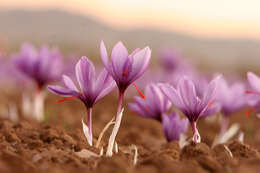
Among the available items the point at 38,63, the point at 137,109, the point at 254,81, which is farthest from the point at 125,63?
the point at 38,63

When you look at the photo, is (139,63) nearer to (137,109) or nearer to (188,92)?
(188,92)

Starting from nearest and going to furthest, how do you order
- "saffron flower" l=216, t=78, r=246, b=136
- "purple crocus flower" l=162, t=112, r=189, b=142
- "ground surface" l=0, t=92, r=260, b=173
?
"ground surface" l=0, t=92, r=260, b=173
"purple crocus flower" l=162, t=112, r=189, b=142
"saffron flower" l=216, t=78, r=246, b=136

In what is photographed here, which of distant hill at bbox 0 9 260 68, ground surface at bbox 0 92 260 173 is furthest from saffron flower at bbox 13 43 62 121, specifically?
distant hill at bbox 0 9 260 68

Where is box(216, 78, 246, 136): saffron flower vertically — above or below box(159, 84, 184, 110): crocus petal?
below

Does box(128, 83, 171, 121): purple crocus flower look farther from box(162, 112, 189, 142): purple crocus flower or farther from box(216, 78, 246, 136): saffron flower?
box(216, 78, 246, 136): saffron flower

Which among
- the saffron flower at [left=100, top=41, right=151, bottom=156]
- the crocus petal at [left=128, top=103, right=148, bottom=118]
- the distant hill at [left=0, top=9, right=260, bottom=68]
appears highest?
the saffron flower at [left=100, top=41, right=151, bottom=156]

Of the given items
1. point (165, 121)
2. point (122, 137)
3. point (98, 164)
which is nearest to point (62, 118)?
point (122, 137)

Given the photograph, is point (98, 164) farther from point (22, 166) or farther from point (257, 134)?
point (257, 134)
